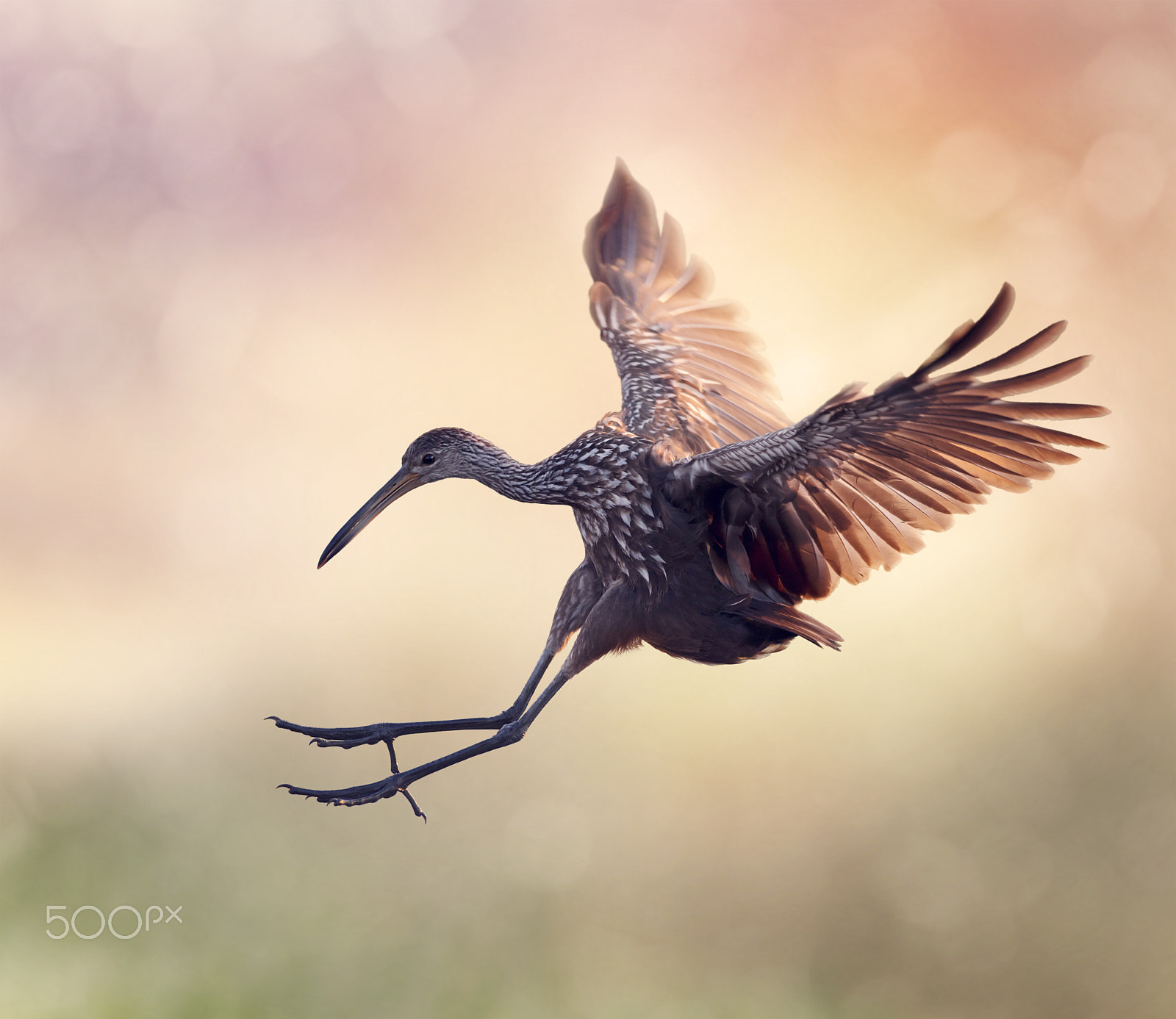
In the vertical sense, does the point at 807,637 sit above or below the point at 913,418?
below

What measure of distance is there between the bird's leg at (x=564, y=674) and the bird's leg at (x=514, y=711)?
52 mm

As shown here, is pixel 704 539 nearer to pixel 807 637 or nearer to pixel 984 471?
pixel 807 637

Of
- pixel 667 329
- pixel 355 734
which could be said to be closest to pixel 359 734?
pixel 355 734

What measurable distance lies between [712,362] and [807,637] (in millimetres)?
1851

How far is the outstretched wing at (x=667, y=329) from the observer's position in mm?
4297

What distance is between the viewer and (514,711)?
3.47 metres

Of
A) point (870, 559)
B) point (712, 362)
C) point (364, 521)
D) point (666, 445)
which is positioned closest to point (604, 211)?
point (712, 362)

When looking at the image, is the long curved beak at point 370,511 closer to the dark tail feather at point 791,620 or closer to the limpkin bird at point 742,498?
the limpkin bird at point 742,498

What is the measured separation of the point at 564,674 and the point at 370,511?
93 centimetres

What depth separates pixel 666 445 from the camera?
11.4 feet

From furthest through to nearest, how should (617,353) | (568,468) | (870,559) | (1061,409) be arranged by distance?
1. (617,353)
2. (568,468)
3. (870,559)
4. (1061,409)

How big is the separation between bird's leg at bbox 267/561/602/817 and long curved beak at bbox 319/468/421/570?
1.97ft

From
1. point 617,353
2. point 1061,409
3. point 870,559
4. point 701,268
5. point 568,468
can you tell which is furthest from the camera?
A: point 701,268

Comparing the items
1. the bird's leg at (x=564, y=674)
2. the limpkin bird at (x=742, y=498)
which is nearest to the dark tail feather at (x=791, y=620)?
the limpkin bird at (x=742, y=498)
